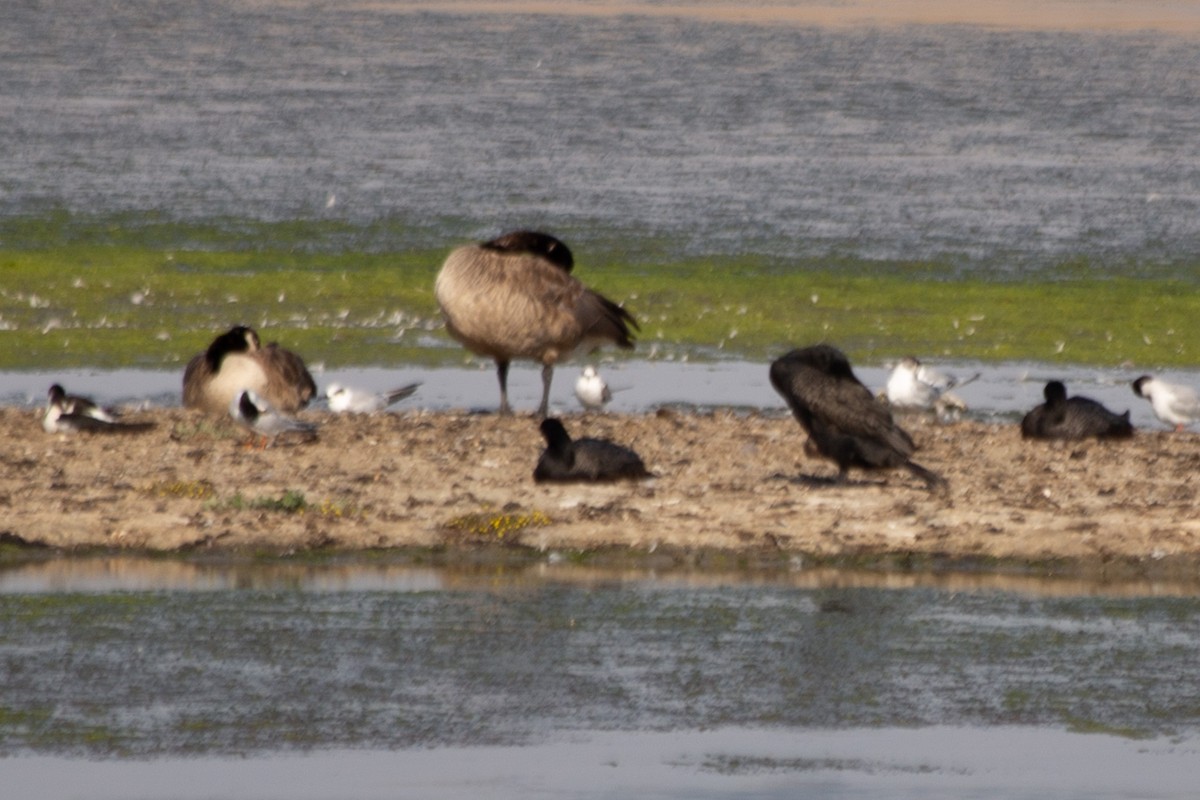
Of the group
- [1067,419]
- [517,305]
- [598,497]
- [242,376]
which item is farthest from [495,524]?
[1067,419]

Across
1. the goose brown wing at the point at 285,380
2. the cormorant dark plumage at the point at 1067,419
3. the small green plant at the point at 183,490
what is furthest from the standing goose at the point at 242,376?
the cormorant dark plumage at the point at 1067,419

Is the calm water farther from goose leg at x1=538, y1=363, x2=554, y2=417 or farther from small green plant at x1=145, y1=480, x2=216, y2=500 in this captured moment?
small green plant at x1=145, y1=480, x2=216, y2=500

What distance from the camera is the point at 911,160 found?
30547mm

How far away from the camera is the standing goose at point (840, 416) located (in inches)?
482

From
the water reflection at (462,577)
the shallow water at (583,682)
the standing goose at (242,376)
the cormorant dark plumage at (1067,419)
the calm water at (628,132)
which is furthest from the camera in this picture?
the calm water at (628,132)

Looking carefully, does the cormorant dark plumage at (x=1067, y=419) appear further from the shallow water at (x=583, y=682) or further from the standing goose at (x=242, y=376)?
the standing goose at (x=242, y=376)

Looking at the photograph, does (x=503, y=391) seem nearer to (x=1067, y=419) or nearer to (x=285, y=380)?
(x=285, y=380)

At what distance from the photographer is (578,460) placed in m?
12.3

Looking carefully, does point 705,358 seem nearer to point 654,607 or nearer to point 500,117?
point 654,607

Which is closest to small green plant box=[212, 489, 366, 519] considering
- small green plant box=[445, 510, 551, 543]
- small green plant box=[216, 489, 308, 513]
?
small green plant box=[216, 489, 308, 513]

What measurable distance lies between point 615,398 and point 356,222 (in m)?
8.89

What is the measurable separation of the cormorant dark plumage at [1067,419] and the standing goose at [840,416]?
145cm

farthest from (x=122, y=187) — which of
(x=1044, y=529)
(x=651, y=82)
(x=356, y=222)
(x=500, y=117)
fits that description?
(x=1044, y=529)

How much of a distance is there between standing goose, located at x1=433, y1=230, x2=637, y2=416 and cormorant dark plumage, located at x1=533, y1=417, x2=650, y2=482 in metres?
2.63
